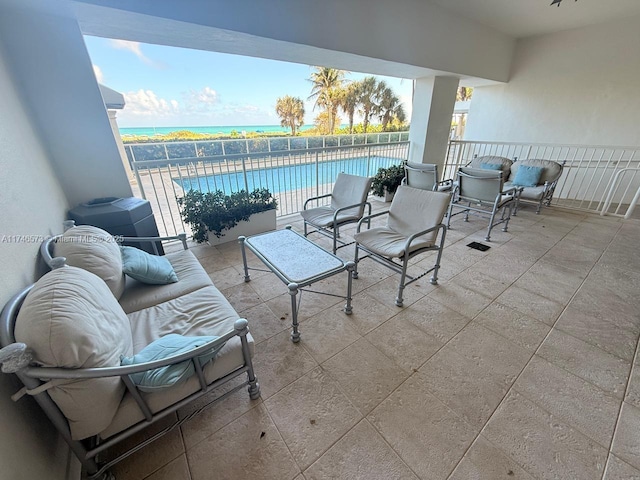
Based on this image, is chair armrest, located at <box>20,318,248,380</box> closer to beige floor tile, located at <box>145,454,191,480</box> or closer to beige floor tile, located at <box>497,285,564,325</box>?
beige floor tile, located at <box>145,454,191,480</box>

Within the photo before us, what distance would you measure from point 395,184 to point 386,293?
3.04 m

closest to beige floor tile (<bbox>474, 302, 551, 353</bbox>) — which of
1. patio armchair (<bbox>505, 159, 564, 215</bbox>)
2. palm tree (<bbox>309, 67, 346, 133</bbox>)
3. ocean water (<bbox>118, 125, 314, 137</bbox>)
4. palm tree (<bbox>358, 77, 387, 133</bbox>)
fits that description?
patio armchair (<bbox>505, 159, 564, 215</bbox>)

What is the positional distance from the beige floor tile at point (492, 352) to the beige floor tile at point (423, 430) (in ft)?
1.46

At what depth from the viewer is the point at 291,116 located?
58.5 ft

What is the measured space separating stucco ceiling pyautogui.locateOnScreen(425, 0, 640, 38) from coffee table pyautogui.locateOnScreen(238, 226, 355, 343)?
4094 millimetres

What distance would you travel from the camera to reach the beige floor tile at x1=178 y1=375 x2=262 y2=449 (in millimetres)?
1327

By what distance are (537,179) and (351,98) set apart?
13.8 metres

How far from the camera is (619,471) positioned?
117 centimetres

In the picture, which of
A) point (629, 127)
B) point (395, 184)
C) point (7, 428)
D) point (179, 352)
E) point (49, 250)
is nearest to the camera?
point (7, 428)

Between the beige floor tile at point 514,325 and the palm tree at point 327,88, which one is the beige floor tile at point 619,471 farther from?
the palm tree at point 327,88

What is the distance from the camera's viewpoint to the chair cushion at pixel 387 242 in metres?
2.18

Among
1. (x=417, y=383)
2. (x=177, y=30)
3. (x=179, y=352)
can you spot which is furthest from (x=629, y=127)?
(x=179, y=352)

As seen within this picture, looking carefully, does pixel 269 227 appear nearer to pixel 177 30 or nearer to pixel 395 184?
pixel 177 30

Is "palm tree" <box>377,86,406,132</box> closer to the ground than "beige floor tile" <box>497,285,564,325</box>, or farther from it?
farther from it
